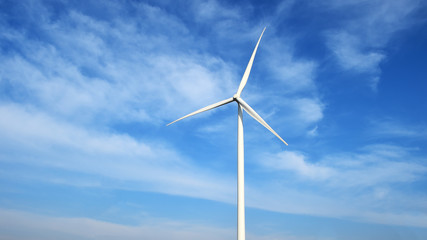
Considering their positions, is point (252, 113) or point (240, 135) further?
point (252, 113)

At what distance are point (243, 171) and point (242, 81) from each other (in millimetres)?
Result: 17697

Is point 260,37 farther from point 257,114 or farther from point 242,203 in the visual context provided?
point 242,203

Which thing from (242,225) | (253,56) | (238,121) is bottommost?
(242,225)

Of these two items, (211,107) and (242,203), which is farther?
(211,107)

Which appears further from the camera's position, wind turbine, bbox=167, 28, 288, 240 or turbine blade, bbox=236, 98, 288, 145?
turbine blade, bbox=236, 98, 288, 145

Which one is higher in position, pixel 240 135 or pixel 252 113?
pixel 252 113

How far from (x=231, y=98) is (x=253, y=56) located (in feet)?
37.3

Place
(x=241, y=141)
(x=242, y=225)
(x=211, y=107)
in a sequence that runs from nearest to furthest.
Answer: (x=242, y=225) < (x=241, y=141) < (x=211, y=107)

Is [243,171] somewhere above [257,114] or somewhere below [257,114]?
below

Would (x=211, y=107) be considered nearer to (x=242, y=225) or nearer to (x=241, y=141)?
(x=241, y=141)

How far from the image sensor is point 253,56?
65.9m

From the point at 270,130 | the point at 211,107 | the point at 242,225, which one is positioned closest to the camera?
the point at 242,225

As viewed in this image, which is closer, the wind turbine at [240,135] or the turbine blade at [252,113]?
the wind turbine at [240,135]

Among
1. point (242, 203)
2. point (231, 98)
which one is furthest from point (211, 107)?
point (242, 203)
